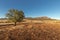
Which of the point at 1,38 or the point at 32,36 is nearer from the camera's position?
the point at 1,38

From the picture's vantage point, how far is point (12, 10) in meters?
39.6

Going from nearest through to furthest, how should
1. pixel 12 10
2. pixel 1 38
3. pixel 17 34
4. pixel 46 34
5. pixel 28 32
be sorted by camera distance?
1. pixel 1 38
2. pixel 17 34
3. pixel 28 32
4. pixel 46 34
5. pixel 12 10

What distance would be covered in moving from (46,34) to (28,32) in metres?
1.32

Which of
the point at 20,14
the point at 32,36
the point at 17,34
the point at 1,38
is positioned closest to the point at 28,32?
the point at 32,36

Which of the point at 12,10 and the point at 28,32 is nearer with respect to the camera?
the point at 28,32

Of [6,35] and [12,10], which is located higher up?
[12,10]

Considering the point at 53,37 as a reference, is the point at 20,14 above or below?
above

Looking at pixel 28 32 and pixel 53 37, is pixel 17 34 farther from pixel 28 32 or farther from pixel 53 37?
pixel 53 37

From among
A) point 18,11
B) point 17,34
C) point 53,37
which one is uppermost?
point 18,11

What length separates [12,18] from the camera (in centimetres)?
3959

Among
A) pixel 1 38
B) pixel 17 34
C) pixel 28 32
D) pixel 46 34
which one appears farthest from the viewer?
pixel 46 34

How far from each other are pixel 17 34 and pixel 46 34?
2078mm

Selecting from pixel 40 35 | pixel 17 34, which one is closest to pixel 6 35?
pixel 17 34

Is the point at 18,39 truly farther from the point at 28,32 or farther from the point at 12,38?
the point at 28,32
